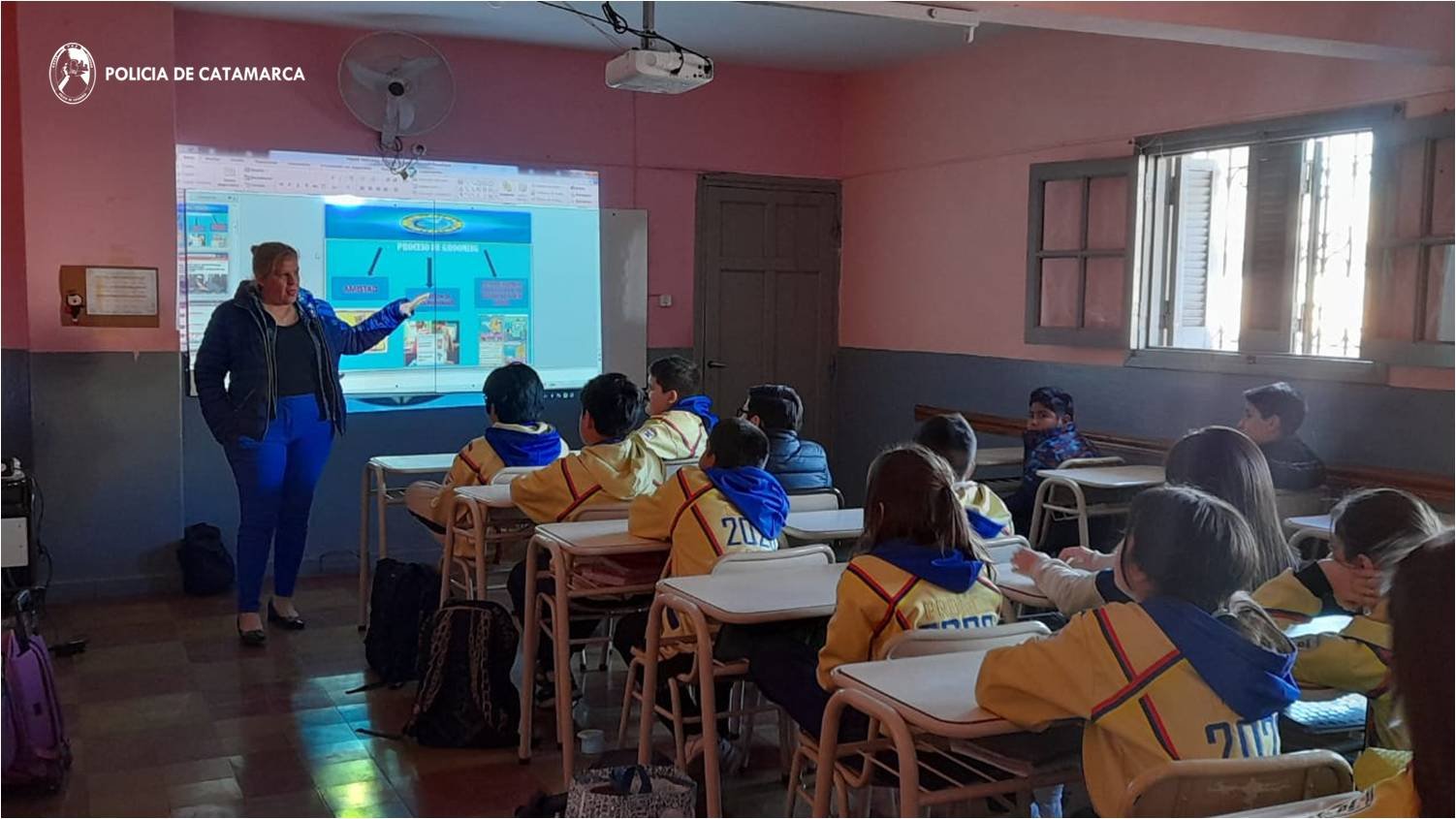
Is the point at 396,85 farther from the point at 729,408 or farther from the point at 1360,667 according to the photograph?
the point at 1360,667

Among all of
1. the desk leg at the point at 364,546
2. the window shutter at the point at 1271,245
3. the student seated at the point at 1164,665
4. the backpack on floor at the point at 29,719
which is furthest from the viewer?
the window shutter at the point at 1271,245

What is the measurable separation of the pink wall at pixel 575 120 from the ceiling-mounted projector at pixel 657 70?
65.4 inches

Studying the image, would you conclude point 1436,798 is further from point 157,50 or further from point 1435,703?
point 157,50

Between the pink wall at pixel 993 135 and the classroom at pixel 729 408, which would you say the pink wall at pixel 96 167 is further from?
the pink wall at pixel 993 135

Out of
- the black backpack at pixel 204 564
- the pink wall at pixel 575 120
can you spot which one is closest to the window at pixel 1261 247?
the pink wall at pixel 575 120

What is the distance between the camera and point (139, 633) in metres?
4.59

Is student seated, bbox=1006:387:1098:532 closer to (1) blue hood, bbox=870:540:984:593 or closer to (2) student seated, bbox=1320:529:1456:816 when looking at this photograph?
(1) blue hood, bbox=870:540:984:593

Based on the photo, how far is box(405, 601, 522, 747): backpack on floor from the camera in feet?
11.1

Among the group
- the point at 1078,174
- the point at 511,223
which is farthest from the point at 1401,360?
the point at 511,223

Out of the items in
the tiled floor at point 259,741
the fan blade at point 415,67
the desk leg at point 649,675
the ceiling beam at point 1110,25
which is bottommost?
the tiled floor at point 259,741

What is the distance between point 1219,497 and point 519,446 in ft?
7.36

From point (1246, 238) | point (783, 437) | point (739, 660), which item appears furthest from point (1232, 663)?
point (1246, 238)

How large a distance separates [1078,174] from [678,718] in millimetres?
3567

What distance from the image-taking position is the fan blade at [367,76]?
5.56m
